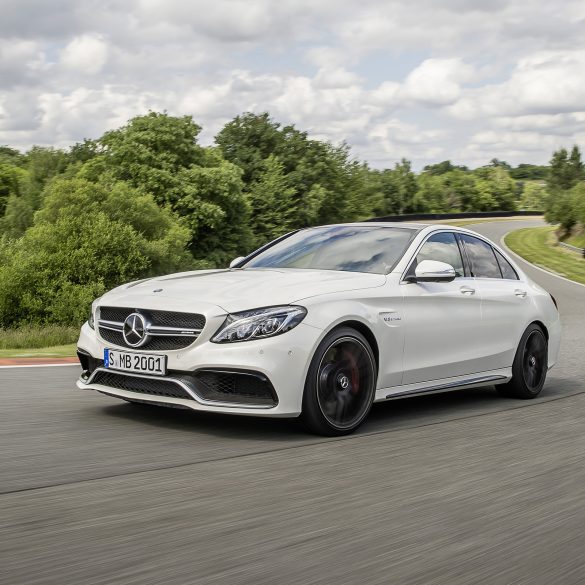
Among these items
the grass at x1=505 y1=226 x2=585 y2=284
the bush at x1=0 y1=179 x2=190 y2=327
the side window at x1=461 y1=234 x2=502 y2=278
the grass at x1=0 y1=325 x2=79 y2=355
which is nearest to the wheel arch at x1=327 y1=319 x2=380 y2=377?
the side window at x1=461 y1=234 x2=502 y2=278

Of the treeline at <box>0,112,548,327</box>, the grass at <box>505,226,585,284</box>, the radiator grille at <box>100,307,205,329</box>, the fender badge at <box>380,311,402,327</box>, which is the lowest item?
the grass at <box>505,226,585,284</box>

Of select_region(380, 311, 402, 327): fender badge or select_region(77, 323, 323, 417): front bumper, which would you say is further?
select_region(380, 311, 402, 327): fender badge

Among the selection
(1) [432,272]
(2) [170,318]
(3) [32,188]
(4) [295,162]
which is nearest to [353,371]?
(1) [432,272]

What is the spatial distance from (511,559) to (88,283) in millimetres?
42160

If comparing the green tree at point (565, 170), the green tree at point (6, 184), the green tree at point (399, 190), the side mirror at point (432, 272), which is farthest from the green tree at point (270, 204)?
the side mirror at point (432, 272)

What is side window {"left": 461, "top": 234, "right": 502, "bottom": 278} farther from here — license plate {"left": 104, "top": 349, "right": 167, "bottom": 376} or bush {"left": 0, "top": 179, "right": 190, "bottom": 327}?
bush {"left": 0, "top": 179, "right": 190, "bottom": 327}

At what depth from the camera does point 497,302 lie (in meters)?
7.91

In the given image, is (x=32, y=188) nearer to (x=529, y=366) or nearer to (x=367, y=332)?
(x=529, y=366)

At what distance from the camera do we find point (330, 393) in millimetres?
5957

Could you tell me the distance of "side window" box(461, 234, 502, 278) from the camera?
313 inches

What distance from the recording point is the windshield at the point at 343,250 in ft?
22.7

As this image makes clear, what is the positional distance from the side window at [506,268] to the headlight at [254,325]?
3297 millimetres

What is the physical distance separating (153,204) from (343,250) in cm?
5136

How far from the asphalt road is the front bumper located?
0.23 m
